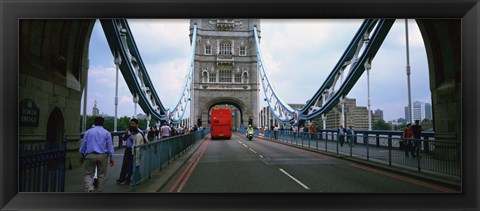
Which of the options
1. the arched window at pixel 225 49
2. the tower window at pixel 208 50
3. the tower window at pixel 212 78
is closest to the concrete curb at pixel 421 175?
the arched window at pixel 225 49

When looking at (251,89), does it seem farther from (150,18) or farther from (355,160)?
(150,18)

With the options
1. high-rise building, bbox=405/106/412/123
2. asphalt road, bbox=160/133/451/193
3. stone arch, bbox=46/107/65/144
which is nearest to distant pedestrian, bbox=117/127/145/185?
asphalt road, bbox=160/133/451/193

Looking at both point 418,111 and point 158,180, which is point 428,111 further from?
point 158,180

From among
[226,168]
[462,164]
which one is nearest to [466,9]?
[462,164]

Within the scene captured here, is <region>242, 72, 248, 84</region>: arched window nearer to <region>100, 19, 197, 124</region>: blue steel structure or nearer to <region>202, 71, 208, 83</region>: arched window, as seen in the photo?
<region>202, 71, 208, 83</region>: arched window

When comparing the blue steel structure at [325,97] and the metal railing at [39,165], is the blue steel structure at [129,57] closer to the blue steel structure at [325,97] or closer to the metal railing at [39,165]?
the blue steel structure at [325,97]

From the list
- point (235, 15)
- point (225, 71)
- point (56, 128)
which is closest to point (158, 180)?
point (56, 128)
